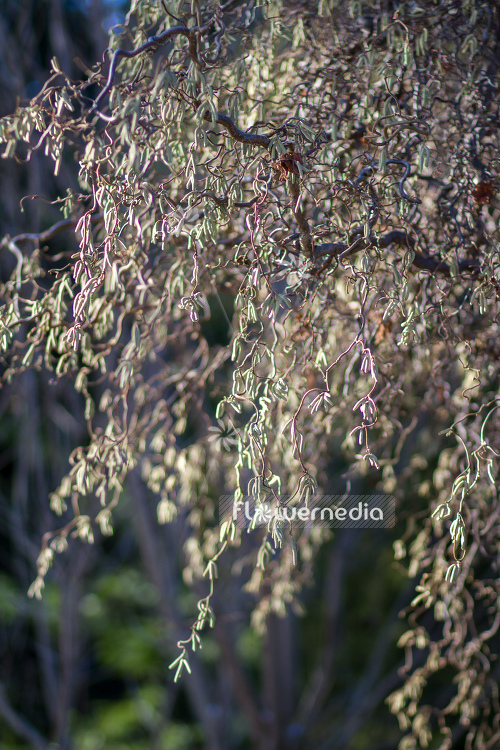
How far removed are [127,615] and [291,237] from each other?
4365mm

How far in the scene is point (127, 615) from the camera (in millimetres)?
4816

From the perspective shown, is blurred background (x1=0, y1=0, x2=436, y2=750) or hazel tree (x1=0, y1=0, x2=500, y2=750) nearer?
hazel tree (x1=0, y1=0, x2=500, y2=750)

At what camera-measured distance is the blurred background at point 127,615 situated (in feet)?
10.3

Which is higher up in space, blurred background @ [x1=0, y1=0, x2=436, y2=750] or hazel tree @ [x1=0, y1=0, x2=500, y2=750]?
hazel tree @ [x1=0, y1=0, x2=500, y2=750]

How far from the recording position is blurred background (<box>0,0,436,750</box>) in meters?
3.13

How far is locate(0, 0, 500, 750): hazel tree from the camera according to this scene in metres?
1.07

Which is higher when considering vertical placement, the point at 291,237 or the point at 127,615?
the point at 291,237

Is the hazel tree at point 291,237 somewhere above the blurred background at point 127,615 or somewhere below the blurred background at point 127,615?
above

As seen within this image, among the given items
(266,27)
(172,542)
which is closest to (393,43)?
(266,27)

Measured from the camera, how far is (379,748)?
346cm

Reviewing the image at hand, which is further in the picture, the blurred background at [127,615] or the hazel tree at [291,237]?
the blurred background at [127,615]

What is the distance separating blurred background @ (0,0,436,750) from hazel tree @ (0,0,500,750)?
838mm

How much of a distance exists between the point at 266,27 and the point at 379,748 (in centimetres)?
357

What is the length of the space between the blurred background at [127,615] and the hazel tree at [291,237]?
0.84m
